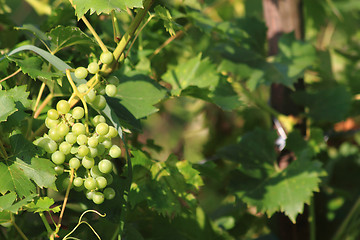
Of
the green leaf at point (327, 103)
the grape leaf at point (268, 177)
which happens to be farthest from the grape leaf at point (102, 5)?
the green leaf at point (327, 103)

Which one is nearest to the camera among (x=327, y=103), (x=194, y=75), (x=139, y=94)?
(x=139, y=94)

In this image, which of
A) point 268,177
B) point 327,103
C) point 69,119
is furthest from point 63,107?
point 327,103

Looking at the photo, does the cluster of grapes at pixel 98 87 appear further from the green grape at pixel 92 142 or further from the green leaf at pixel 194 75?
the green leaf at pixel 194 75

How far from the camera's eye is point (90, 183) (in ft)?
1.55

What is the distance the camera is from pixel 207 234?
84 cm

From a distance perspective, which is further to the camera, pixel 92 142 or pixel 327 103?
pixel 327 103

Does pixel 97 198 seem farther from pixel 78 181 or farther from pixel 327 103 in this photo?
pixel 327 103

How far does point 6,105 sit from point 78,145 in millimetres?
86

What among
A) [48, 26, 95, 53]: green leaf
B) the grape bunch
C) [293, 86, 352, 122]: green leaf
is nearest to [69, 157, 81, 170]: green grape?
the grape bunch

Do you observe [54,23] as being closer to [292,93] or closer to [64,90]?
[64,90]

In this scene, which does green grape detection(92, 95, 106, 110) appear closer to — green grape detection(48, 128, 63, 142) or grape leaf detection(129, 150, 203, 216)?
green grape detection(48, 128, 63, 142)

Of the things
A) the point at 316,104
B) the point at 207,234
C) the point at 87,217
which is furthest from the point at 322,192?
the point at 87,217

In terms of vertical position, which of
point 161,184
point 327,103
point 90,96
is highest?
point 90,96

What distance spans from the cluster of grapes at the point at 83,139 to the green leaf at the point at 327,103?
0.62 m
